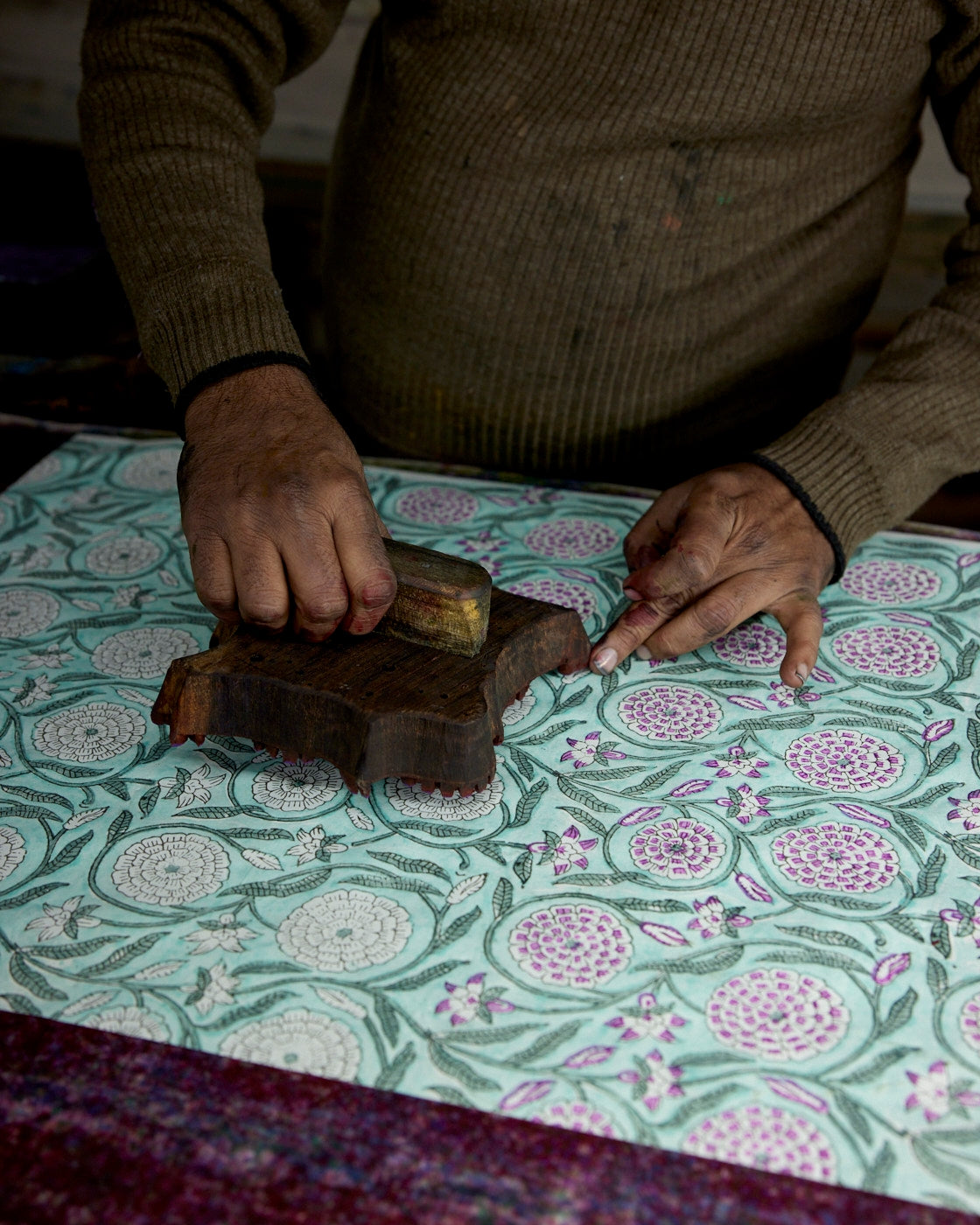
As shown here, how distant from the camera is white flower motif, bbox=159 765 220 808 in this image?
3.06 feet

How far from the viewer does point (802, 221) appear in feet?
4.86

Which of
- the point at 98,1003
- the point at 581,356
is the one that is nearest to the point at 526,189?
the point at 581,356

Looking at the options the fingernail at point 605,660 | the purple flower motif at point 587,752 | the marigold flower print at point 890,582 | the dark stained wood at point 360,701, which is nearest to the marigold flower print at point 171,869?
the dark stained wood at point 360,701

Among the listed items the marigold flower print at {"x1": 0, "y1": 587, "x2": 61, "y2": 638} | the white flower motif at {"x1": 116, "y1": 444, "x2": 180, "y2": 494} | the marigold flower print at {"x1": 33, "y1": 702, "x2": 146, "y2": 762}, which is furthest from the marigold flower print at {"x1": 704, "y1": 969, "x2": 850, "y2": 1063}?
the white flower motif at {"x1": 116, "y1": 444, "x2": 180, "y2": 494}

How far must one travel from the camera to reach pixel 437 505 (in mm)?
1429

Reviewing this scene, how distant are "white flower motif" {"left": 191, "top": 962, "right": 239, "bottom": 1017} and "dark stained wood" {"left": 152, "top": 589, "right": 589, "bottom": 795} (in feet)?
0.61

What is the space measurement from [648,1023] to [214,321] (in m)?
0.79

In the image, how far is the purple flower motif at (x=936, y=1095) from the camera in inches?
27.2

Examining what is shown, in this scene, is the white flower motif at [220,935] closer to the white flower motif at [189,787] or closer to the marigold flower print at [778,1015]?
the white flower motif at [189,787]

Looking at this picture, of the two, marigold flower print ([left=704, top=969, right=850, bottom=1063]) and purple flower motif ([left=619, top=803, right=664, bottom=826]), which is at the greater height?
marigold flower print ([left=704, top=969, right=850, bottom=1063])

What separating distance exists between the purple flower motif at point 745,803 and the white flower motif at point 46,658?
2.16 ft

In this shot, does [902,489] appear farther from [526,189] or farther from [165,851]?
[165,851]

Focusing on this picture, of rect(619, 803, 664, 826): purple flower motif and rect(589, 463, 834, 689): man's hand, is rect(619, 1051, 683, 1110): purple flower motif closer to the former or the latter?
rect(619, 803, 664, 826): purple flower motif

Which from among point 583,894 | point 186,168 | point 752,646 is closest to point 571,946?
point 583,894
